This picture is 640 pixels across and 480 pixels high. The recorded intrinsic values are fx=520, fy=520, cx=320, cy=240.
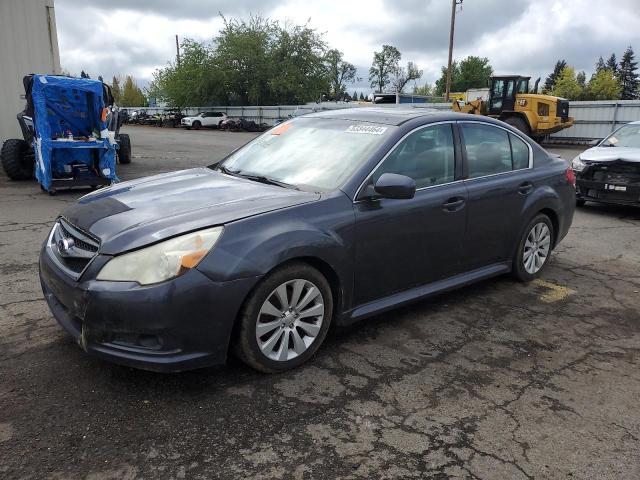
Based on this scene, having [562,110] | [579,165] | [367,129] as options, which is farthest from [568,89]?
[367,129]

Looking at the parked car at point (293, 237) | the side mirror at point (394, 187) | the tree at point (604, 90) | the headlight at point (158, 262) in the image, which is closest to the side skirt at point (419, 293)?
the parked car at point (293, 237)

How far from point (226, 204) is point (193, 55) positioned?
166 feet

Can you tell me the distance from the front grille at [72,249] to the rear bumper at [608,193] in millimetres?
8089

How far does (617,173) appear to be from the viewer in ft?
27.4

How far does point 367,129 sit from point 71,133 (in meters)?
8.22

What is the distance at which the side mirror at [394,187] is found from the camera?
135 inches

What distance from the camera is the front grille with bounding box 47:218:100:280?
297 centimetres

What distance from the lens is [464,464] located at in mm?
2510

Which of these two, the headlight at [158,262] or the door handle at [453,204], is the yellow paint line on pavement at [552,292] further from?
the headlight at [158,262]

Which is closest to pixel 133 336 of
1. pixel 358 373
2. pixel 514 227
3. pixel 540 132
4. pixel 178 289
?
pixel 178 289

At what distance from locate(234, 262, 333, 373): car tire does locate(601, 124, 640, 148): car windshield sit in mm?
7887

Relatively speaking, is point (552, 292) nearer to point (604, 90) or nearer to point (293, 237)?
point (293, 237)

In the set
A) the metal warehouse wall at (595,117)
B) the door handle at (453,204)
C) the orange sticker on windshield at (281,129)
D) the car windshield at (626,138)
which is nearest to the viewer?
the door handle at (453,204)

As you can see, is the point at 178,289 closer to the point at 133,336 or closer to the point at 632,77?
the point at 133,336
